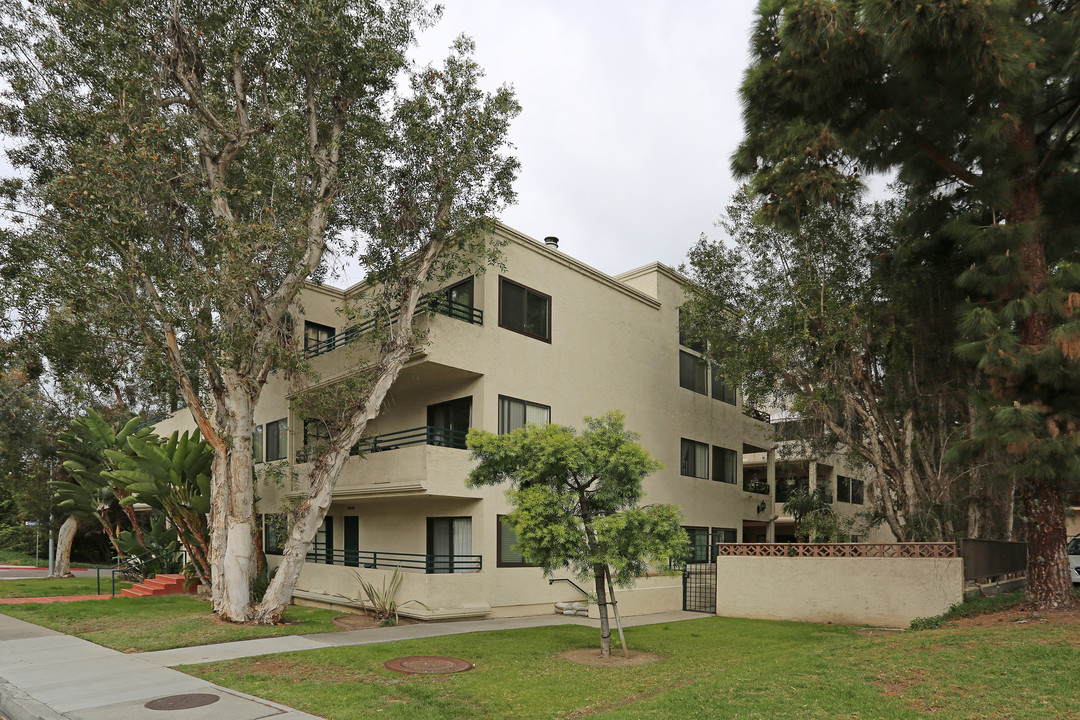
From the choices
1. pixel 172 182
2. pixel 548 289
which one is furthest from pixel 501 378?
pixel 172 182

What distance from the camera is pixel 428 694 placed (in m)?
9.52

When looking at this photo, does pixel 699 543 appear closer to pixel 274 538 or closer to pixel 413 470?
pixel 413 470

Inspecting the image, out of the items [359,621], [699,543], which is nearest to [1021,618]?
[699,543]

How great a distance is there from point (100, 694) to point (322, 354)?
1165cm

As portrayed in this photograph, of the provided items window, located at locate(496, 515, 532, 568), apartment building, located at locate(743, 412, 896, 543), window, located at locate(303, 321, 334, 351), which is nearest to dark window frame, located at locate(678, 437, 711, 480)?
apartment building, located at locate(743, 412, 896, 543)

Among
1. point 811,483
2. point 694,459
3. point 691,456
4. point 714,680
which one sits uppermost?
point 691,456

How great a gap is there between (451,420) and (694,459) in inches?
423

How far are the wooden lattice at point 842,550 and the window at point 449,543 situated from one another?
6.86m

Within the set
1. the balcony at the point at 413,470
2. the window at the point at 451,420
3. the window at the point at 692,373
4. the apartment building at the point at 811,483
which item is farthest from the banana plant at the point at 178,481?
the apartment building at the point at 811,483

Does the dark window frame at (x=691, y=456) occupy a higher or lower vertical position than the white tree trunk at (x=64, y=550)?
higher

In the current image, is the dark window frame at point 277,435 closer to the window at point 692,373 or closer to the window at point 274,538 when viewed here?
the window at point 274,538

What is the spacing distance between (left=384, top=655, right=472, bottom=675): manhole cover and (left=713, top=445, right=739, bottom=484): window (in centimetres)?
1761

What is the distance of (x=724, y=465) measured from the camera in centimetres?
2833

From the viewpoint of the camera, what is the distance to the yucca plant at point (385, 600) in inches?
653
